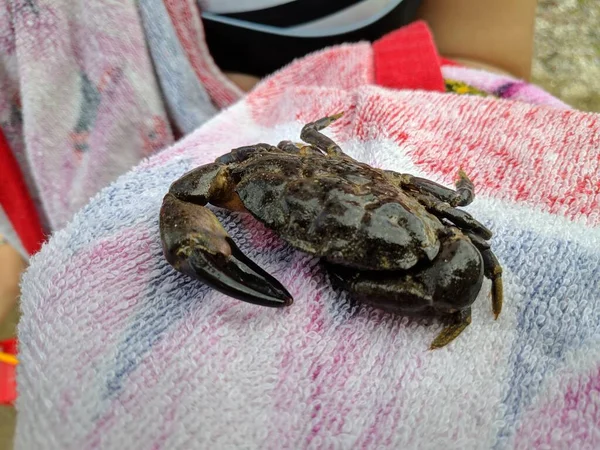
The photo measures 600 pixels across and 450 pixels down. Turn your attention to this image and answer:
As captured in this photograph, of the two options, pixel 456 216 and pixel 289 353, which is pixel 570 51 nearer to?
pixel 456 216

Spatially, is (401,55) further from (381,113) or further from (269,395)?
(269,395)

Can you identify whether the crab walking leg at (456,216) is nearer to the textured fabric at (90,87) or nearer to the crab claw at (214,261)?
the crab claw at (214,261)

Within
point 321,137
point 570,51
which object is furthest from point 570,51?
point 321,137

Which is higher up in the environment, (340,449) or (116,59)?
(116,59)

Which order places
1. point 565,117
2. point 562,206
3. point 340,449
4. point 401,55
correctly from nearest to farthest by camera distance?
1. point 340,449
2. point 562,206
3. point 565,117
4. point 401,55

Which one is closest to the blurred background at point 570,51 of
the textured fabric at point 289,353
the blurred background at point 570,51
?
the blurred background at point 570,51

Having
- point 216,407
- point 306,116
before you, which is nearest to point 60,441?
point 216,407
